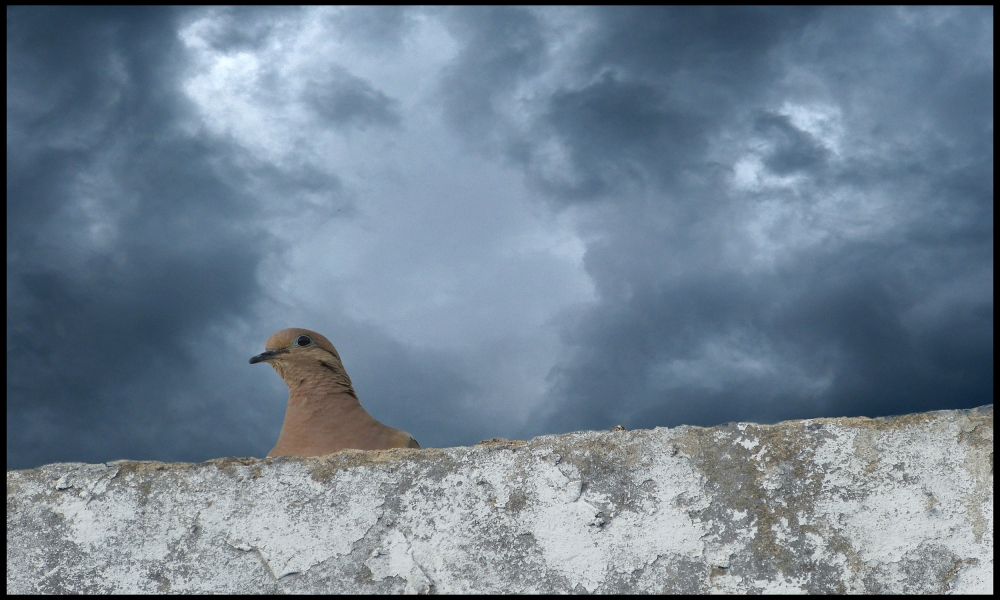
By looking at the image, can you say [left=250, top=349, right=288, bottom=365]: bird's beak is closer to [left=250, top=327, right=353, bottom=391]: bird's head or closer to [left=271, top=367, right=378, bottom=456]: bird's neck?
[left=250, top=327, right=353, bottom=391]: bird's head

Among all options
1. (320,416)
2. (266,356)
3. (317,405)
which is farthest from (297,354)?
(320,416)

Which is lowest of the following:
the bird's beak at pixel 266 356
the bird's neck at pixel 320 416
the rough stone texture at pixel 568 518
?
the rough stone texture at pixel 568 518

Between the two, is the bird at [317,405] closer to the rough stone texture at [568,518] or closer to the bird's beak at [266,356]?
the bird's beak at [266,356]

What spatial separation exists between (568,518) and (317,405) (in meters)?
2.95

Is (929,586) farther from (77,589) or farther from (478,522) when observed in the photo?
(77,589)

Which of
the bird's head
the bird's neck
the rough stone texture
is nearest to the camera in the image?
the rough stone texture

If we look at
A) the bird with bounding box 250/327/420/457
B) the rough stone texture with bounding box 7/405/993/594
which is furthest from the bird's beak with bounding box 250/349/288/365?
the rough stone texture with bounding box 7/405/993/594

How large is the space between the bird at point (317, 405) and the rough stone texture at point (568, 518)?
1.85 metres

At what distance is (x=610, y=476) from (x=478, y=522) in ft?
1.44

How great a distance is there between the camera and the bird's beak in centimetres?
530

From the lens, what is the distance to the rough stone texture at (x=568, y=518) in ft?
7.45

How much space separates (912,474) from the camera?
231 cm

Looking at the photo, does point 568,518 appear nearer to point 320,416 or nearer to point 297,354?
point 320,416

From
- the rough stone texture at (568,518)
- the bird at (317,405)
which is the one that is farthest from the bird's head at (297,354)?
the rough stone texture at (568,518)
